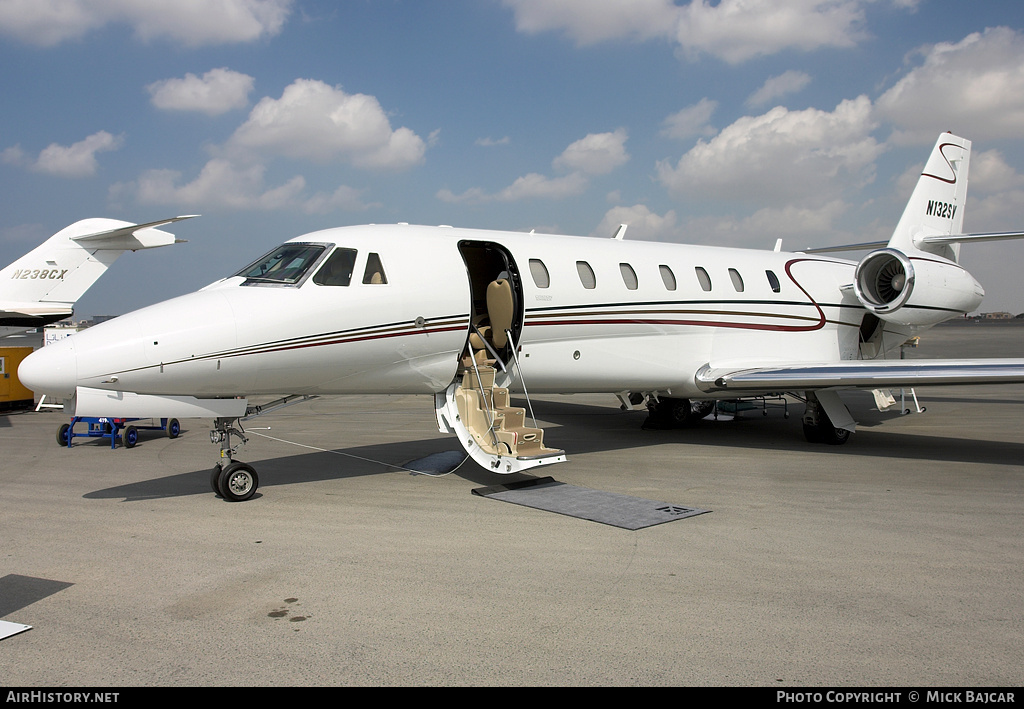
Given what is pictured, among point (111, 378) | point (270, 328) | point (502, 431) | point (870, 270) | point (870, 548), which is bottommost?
point (870, 548)

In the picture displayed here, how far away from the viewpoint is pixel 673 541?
5.96 meters

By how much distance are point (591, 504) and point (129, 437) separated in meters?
8.71

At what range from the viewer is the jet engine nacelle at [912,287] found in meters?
12.7

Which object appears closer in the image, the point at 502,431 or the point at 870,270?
the point at 502,431

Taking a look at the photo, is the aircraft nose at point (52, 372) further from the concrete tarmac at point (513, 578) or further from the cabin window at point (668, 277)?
the cabin window at point (668, 277)

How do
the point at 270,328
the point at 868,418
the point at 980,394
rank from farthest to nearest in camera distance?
the point at 980,394 → the point at 868,418 → the point at 270,328

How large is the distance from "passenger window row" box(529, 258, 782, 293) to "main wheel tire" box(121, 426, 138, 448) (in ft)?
24.9

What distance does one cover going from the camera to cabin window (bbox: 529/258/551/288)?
9352 millimetres

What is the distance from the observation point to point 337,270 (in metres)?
7.91

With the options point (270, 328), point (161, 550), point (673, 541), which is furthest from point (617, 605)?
point (270, 328)

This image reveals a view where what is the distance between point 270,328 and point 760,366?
7694 millimetres

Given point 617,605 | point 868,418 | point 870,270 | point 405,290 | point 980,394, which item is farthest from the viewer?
point 980,394

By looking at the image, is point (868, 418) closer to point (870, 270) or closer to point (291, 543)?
point (870, 270)

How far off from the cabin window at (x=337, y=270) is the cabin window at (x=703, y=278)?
568 centimetres
